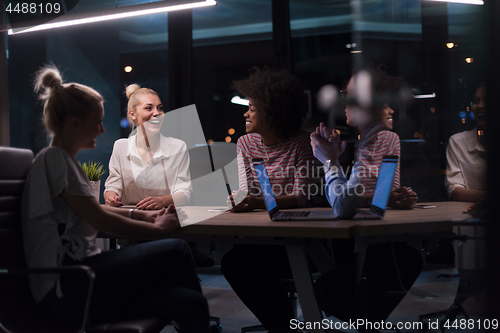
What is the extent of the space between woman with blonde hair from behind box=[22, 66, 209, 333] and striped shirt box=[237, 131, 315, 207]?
78 centimetres

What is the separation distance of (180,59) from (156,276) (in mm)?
3271

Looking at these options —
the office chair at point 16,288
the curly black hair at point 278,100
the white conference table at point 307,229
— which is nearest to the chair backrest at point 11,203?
the office chair at point 16,288

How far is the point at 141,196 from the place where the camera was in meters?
2.53

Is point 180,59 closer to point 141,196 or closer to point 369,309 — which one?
point 141,196

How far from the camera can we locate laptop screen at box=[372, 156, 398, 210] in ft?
4.51

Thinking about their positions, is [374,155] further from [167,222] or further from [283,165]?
[167,222]

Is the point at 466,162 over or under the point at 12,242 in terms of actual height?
over

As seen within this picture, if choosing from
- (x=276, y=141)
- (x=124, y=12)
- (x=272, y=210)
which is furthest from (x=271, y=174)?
(x=124, y=12)

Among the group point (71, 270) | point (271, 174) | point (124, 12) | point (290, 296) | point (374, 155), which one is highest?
point (124, 12)

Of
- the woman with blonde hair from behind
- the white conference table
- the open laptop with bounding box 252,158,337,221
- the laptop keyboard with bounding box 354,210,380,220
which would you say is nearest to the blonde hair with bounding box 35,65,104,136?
the woman with blonde hair from behind

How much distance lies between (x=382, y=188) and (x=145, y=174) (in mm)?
1604

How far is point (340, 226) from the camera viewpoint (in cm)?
129

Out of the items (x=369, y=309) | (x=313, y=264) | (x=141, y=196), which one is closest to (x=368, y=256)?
(x=369, y=309)

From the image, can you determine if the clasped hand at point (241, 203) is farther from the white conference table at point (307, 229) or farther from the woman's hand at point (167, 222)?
the woman's hand at point (167, 222)
